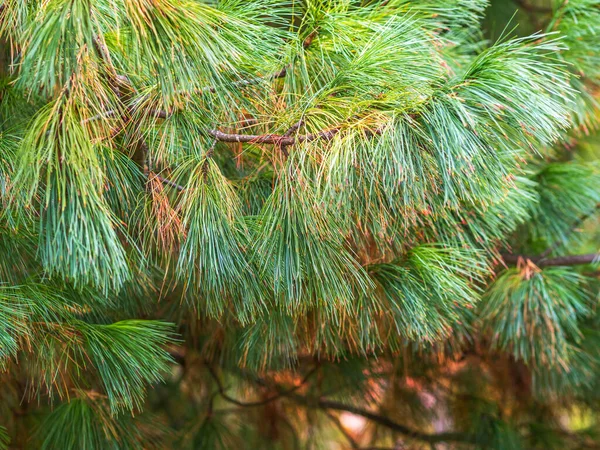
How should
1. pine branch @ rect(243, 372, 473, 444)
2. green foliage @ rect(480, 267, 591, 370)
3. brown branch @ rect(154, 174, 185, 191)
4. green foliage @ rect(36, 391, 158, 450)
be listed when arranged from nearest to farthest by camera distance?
1. brown branch @ rect(154, 174, 185, 191)
2. green foliage @ rect(36, 391, 158, 450)
3. green foliage @ rect(480, 267, 591, 370)
4. pine branch @ rect(243, 372, 473, 444)

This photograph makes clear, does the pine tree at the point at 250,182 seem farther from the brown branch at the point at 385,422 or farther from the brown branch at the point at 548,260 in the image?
the brown branch at the point at 385,422

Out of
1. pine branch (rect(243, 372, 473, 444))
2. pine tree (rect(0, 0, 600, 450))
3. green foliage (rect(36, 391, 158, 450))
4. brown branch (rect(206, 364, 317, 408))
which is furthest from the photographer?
pine branch (rect(243, 372, 473, 444))

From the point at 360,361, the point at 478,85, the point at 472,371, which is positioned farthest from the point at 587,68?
the point at 472,371

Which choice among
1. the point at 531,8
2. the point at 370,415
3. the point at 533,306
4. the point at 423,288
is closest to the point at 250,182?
the point at 423,288

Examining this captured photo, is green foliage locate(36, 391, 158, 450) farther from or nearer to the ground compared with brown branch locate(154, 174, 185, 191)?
nearer to the ground

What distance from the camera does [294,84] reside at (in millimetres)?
840

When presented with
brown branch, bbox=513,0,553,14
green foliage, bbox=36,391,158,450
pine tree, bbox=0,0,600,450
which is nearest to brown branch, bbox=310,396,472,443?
pine tree, bbox=0,0,600,450

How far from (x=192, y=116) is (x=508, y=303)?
639mm

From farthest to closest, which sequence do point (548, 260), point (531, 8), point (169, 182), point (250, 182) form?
point (531, 8)
point (548, 260)
point (250, 182)
point (169, 182)

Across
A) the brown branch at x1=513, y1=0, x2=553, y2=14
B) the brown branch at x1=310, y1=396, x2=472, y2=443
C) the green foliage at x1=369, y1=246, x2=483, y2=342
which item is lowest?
the brown branch at x1=310, y1=396, x2=472, y2=443

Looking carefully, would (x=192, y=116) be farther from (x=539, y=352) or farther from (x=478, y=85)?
(x=539, y=352)

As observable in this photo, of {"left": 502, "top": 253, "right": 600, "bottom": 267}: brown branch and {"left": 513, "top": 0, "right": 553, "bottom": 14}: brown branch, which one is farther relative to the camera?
{"left": 513, "top": 0, "right": 553, "bottom": 14}: brown branch

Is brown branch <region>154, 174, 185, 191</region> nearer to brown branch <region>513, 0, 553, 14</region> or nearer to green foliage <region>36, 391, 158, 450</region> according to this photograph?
green foliage <region>36, 391, 158, 450</region>

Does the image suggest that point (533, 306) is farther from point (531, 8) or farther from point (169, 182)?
point (531, 8)
